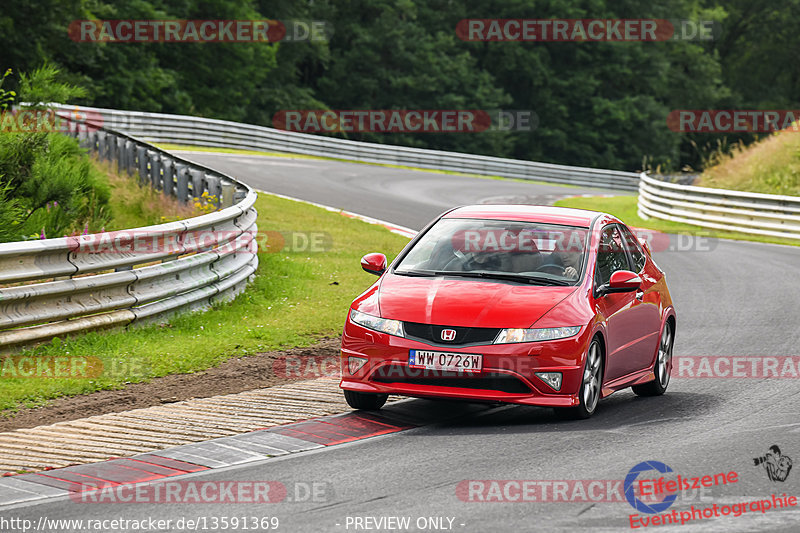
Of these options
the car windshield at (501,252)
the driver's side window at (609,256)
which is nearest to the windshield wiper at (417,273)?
the car windshield at (501,252)

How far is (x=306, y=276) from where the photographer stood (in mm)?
15609

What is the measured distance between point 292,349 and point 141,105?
42.2 meters

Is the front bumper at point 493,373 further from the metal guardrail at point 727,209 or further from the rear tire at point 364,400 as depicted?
the metal guardrail at point 727,209

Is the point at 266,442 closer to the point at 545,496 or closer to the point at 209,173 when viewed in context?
the point at 545,496

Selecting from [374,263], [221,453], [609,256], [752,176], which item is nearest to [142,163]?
[374,263]

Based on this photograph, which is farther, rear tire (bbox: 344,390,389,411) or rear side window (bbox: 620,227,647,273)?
rear side window (bbox: 620,227,647,273)

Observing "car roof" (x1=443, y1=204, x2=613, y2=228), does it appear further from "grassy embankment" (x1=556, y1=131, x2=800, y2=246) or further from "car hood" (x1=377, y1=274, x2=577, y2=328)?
"grassy embankment" (x1=556, y1=131, x2=800, y2=246)

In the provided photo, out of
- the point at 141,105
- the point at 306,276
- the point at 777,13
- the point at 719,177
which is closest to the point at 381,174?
the point at 719,177
